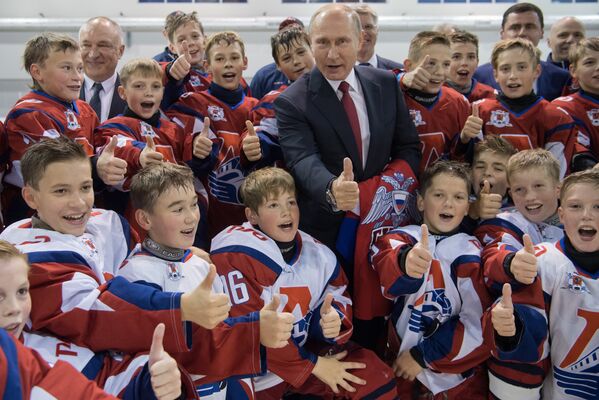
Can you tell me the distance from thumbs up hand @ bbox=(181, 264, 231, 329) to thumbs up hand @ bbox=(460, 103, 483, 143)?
5.46 ft

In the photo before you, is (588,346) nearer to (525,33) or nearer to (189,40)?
(525,33)

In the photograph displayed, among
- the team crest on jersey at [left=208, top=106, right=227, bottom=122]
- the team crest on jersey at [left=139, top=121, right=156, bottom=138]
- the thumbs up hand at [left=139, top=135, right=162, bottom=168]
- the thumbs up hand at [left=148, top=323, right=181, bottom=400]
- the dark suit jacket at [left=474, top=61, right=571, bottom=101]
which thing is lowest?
the thumbs up hand at [left=148, top=323, right=181, bottom=400]

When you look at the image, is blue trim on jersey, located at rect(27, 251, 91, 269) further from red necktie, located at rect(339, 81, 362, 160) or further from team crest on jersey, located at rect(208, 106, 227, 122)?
team crest on jersey, located at rect(208, 106, 227, 122)

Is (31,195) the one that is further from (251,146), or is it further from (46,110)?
(251,146)

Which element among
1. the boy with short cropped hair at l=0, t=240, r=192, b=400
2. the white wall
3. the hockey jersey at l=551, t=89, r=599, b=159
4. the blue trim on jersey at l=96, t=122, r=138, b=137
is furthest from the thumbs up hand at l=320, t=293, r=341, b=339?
the white wall

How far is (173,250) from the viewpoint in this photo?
7.22 feet

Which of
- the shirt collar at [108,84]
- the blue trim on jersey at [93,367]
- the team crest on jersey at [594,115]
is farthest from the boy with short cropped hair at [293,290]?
the team crest on jersey at [594,115]

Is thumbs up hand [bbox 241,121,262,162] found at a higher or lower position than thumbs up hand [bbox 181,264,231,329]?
higher

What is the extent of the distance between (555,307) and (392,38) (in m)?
4.01

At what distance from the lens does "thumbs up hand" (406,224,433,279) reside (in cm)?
228

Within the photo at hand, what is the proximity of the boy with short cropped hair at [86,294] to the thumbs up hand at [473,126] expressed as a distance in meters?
1.58

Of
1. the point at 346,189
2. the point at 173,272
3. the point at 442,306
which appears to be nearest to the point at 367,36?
the point at 346,189

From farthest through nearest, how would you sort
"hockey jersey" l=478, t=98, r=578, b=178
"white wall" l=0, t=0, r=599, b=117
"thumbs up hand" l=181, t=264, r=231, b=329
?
"white wall" l=0, t=0, r=599, b=117 → "hockey jersey" l=478, t=98, r=578, b=178 → "thumbs up hand" l=181, t=264, r=231, b=329

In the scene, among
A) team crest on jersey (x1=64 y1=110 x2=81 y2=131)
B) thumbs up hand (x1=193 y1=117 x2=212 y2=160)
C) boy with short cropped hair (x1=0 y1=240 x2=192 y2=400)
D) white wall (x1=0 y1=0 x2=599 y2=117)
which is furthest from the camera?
white wall (x1=0 y1=0 x2=599 y2=117)
